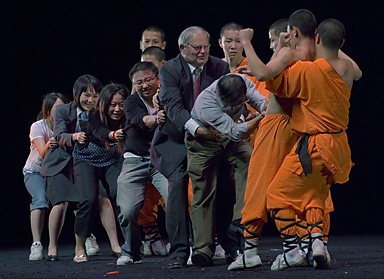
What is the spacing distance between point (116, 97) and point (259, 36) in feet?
7.37

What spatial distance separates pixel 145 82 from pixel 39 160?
1.30m

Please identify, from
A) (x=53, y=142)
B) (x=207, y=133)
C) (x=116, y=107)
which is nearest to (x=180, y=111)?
(x=207, y=133)

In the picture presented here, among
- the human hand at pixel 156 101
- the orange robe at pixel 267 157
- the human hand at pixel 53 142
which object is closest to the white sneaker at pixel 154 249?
the human hand at pixel 53 142

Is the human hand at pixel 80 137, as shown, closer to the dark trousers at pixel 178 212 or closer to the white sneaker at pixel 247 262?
the dark trousers at pixel 178 212

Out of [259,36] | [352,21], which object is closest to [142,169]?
[259,36]

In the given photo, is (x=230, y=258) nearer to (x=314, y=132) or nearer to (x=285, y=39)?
(x=314, y=132)

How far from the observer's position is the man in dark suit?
3.44 metres

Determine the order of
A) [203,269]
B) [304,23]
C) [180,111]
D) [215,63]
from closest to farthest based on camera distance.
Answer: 1. [304,23]
2. [203,269]
3. [180,111]
4. [215,63]

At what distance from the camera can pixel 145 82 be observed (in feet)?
12.7

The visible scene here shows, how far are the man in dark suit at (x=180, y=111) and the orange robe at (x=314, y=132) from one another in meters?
0.58

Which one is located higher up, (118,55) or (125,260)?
(118,55)

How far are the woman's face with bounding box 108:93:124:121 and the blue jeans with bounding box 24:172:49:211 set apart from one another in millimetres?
841

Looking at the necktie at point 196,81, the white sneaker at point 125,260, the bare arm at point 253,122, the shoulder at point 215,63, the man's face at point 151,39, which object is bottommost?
the white sneaker at point 125,260

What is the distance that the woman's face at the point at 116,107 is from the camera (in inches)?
163
